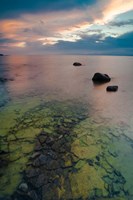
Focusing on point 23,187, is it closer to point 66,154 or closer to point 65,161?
point 65,161

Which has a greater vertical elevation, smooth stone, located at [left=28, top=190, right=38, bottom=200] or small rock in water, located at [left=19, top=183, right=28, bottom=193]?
smooth stone, located at [left=28, top=190, right=38, bottom=200]

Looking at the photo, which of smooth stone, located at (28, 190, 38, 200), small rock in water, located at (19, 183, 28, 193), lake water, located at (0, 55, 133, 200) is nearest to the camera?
smooth stone, located at (28, 190, 38, 200)

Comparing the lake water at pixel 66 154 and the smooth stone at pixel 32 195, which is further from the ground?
the smooth stone at pixel 32 195

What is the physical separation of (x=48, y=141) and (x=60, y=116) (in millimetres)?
3084

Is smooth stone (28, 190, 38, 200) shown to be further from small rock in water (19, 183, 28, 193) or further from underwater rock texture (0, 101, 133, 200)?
small rock in water (19, 183, 28, 193)

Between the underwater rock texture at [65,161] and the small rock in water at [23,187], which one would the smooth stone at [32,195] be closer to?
the underwater rock texture at [65,161]

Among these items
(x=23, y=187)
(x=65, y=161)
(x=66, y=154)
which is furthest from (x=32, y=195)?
(x=66, y=154)

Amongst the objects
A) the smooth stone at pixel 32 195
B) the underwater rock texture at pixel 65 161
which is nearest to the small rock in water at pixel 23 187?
the underwater rock texture at pixel 65 161

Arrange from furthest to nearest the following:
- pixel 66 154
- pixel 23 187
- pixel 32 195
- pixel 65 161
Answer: pixel 66 154 → pixel 65 161 → pixel 23 187 → pixel 32 195

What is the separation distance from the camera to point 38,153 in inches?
259

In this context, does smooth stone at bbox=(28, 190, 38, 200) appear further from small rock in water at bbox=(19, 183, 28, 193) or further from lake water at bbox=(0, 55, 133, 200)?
small rock in water at bbox=(19, 183, 28, 193)

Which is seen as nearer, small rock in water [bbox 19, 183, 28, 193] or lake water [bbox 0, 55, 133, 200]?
small rock in water [bbox 19, 183, 28, 193]

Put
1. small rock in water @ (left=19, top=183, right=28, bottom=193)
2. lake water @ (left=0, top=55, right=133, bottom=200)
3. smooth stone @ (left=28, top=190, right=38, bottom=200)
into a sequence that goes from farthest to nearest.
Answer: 1. lake water @ (left=0, top=55, right=133, bottom=200)
2. small rock in water @ (left=19, top=183, right=28, bottom=193)
3. smooth stone @ (left=28, top=190, right=38, bottom=200)

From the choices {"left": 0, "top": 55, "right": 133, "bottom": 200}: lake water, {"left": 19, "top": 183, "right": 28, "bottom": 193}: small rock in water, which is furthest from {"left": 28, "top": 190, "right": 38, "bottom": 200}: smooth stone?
{"left": 19, "top": 183, "right": 28, "bottom": 193}: small rock in water
